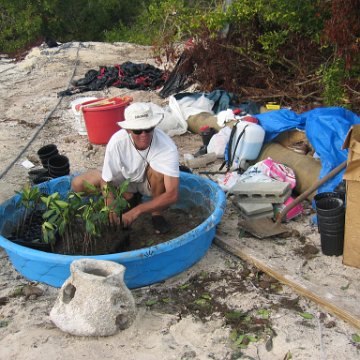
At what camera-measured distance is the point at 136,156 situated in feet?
→ 10.6

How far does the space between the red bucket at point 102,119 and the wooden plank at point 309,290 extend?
9.37 feet

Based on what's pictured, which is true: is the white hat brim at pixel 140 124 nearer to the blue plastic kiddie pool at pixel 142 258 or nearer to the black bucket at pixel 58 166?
the blue plastic kiddie pool at pixel 142 258

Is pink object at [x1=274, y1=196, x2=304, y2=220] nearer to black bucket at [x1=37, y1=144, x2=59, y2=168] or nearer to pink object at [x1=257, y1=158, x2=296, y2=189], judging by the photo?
pink object at [x1=257, y1=158, x2=296, y2=189]

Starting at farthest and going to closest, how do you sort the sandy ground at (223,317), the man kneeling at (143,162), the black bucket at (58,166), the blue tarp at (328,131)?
1. the black bucket at (58,166)
2. the blue tarp at (328,131)
3. the man kneeling at (143,162)
4. the sandy ground at (223,317)

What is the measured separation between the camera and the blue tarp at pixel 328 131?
12.4 ft

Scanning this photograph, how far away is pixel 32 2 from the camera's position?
16656mm

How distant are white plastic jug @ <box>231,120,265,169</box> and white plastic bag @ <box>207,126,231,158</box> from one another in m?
0.28

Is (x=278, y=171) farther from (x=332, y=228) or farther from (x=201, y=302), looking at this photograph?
(x=201, y=302)

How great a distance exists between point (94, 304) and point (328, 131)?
257 centimetres

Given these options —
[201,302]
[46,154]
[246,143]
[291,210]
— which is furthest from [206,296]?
[46,154]

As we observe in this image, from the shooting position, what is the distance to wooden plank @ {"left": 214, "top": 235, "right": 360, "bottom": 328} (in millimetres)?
2508

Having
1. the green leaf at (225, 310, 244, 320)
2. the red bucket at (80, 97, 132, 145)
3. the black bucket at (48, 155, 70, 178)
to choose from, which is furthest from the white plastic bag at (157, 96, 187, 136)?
the green leaf at (225, 310, 244, 320)

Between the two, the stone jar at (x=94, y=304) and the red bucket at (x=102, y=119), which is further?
the red bucket at (x=102, y=119)

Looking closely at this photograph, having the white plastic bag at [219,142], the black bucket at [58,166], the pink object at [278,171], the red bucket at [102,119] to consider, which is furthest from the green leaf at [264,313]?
the red bucket at [102,119]
